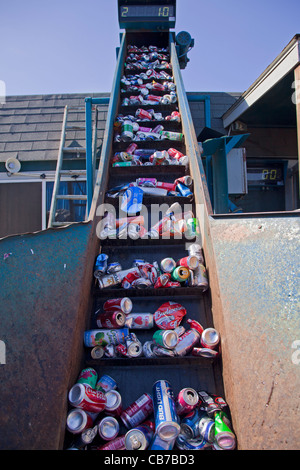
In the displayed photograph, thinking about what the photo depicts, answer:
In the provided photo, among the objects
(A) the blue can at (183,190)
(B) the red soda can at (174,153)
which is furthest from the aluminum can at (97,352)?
(B) the red soda can at (174,153)

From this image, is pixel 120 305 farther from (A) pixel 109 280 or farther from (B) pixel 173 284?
(B) pixel 173 284

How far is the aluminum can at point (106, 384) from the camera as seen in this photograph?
1811 millimetres

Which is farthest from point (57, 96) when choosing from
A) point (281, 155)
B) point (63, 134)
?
point (281, 155)

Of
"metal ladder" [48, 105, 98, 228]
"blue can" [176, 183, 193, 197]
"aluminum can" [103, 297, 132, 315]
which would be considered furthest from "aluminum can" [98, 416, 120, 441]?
"metal ladder" [48, 105, 98, 228]

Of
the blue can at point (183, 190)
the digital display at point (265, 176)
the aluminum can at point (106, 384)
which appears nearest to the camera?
the aluminum can at point (106, 384)

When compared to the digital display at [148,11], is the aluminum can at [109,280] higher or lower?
lower

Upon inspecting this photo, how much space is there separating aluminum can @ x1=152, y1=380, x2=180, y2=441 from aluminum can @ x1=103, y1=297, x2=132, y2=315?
1.71 feet

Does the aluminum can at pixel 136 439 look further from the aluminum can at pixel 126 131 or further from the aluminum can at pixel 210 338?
the aluminum can at pixel 126 131

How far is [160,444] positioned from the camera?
4.94 feet

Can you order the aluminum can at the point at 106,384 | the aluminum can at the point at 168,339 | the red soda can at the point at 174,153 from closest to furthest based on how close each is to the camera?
the aluminum can at the point at 106,384 < the aluminum can at the point at 168,339 < the red soda can at the point at 174,153

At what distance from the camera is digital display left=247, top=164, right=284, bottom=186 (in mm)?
6328
